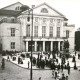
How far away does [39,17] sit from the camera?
43.3 m

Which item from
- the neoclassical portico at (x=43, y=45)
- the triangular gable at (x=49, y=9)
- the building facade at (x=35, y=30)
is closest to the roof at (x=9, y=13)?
the building facade at (x=35, y=30)

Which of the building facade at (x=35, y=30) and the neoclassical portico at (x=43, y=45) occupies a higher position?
the building facade at (x=35, y=30)

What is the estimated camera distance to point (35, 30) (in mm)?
43531

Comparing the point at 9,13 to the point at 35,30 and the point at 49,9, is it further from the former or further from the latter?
the point at 49,9

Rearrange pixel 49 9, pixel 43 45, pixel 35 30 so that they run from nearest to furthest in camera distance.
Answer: pixel 43 45, pixel 35 30, pixel 49 9

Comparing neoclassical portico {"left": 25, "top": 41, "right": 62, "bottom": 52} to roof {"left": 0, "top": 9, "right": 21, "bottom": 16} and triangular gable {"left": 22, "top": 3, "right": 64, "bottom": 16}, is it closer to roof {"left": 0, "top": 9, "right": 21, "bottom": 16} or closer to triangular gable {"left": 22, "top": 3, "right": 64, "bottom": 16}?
triangular gable {"left": 22, "top": 3, "right": 64, "bottom": 16}

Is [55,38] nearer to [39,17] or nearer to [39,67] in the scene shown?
[39,17]

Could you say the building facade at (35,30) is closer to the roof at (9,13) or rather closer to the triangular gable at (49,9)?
the triangular gable at (49,9)

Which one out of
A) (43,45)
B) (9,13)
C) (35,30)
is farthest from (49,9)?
(9,13)

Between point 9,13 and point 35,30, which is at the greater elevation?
point 9,13

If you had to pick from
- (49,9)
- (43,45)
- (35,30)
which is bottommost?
(43,45)

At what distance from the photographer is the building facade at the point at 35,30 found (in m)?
42.4

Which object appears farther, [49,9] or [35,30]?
[49,9]

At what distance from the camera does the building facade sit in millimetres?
42438
